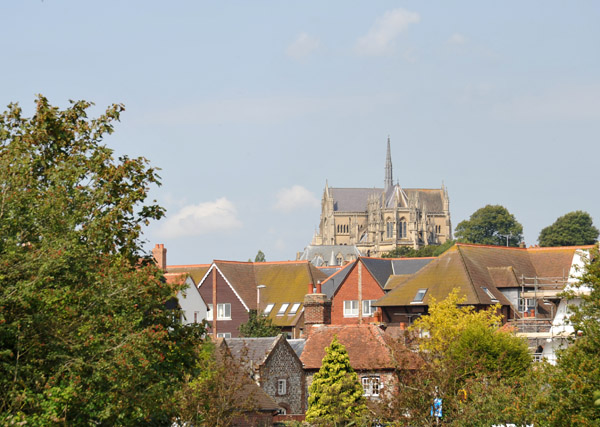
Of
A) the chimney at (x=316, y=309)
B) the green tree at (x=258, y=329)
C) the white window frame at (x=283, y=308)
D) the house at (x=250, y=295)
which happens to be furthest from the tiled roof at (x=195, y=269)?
the chimney at (x=316, y=309)

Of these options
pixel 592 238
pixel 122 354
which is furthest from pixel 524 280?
pixel 592 238

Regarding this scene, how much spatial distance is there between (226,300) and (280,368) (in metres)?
32.9

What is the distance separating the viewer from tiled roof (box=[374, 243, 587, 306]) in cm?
6794

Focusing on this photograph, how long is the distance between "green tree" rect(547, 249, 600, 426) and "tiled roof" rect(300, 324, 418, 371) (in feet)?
71.9

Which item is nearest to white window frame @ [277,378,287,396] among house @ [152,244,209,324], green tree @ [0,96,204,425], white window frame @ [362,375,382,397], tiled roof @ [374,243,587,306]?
white window frame @ [362,375,382,397]

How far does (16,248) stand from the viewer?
1728cm

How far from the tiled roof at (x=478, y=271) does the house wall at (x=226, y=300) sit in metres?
12.5

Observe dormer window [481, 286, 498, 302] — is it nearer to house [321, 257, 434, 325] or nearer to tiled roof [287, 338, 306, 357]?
house [321, 257, 434, 325]

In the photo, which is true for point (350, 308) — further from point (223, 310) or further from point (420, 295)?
point (420, 295)

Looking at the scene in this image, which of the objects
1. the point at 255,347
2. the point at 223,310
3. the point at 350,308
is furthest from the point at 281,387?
the point at 223,310

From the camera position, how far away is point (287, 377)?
160 ft

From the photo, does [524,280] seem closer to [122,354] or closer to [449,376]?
[449,376]

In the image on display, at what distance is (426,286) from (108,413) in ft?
175

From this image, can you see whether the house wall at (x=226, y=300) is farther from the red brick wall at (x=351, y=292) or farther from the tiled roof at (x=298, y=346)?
the tiled roof at (x=298, y=346)
